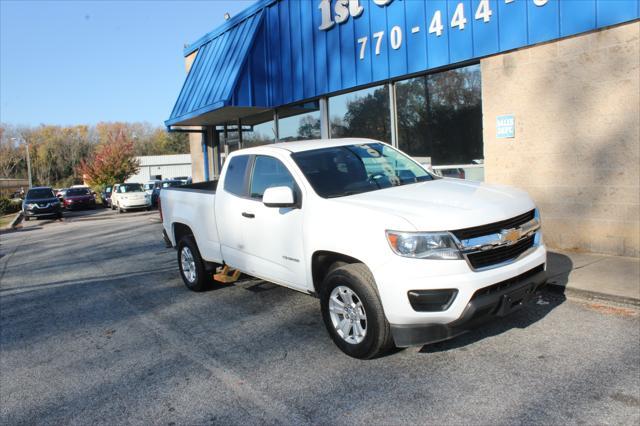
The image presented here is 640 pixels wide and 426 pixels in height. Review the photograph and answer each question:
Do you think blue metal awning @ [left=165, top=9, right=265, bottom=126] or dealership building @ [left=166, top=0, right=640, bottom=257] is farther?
blue metal awning @ [left=165, top=9, right=265, bottom=126]

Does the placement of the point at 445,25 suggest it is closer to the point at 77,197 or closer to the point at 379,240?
the point at 379,240

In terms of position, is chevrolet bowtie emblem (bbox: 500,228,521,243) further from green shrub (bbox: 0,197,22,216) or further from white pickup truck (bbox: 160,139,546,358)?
green shrub (bbox: 0,197,22,216)

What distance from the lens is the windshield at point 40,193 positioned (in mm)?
26084

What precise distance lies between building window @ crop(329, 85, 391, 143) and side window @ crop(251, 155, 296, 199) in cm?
564

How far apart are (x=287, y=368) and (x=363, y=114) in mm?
7952

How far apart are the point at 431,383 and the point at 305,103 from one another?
10.2m

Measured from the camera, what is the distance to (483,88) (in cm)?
851

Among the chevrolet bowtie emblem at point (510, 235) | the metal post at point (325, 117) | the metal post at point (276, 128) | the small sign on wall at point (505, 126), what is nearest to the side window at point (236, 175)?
the chevrolet bowtie emblem at point (510, 235)

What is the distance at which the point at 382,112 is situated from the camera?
10.8 metres

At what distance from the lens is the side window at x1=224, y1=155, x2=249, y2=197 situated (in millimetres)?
5773

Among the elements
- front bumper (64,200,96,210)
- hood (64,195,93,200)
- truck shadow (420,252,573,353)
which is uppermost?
hood (64,195,93,200)

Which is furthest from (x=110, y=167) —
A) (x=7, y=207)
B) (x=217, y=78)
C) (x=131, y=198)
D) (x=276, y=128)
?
(x=276, y=128)

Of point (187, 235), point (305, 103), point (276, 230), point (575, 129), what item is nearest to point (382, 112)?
point (305, 103)

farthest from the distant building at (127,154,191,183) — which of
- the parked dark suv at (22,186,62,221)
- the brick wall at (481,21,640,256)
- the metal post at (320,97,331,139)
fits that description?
the brick wall at (481,21,640,256)
